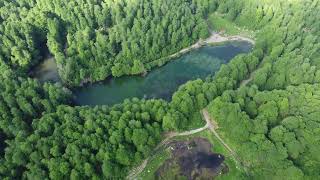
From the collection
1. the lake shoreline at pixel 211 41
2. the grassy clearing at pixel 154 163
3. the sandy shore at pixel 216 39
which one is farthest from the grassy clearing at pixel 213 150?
the sandy shore at pixel 216 39

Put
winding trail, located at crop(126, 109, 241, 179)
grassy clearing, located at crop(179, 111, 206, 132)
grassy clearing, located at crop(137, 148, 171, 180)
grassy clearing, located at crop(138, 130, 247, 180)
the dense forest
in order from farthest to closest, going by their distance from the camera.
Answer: grassy clearing, located at crop(179, 111, 206, 132)
winding trail, located at crop(126, 109, 241, 179)
grassy clearing, located at crop(137, 148, 171, 180)
grassy clearing, located at crop(138, 130, 247, 180)
the dense forest

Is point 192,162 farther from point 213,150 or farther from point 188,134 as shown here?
point 188,134

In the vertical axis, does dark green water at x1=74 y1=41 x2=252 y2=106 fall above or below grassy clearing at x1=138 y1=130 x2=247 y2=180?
above

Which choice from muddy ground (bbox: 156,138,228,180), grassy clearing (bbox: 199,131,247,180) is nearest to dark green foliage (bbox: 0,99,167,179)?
muddy ground (bbox: 156,138,228,180)

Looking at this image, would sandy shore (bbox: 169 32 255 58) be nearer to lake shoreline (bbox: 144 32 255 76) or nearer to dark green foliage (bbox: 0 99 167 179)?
lake shoreline (bbox: 144 32 255 76)

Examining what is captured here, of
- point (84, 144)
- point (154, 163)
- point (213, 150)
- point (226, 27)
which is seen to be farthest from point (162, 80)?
point (84, 144)

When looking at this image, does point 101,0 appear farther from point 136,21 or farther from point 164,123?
point 164,123
